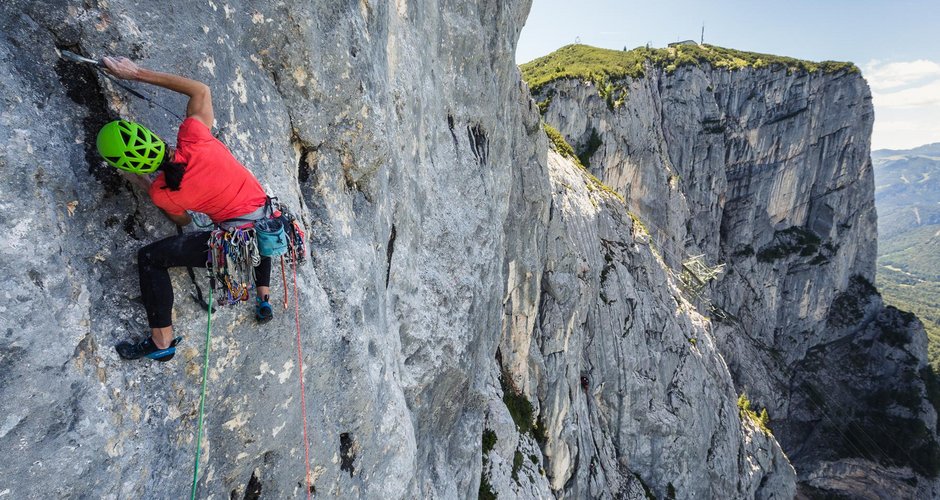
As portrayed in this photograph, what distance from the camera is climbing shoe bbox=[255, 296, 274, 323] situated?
5516 mm

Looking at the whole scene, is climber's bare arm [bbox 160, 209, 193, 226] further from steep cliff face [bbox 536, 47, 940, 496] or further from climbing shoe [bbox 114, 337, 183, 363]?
steep cliff face [bbox 536, 47, 940, 496]

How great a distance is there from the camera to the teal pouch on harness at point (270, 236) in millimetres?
5184

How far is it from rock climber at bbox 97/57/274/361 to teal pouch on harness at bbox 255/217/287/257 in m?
0.37

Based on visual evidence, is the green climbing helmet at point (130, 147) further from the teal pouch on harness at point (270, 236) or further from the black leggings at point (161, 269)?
the teal pouch on harness at point (270, 236)

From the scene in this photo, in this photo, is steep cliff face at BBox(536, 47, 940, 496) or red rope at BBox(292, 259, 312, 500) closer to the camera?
red rope at BBox(292, 259, 312, 500)

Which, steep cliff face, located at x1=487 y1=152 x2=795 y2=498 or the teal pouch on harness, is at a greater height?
the teal pouch on harness

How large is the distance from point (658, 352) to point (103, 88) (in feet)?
112

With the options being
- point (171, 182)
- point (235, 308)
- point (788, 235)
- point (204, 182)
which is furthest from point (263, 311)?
point (788, 235)

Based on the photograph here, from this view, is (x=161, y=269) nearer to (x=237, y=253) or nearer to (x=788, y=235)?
(x=237, y=253)

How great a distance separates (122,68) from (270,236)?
2.06m

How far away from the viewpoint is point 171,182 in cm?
440

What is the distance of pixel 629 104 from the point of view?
61.6 meters

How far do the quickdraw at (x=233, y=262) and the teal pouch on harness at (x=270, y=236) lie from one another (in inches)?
3.0

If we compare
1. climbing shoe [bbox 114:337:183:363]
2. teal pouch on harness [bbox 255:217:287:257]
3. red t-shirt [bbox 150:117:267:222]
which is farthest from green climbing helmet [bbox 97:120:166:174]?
climbing shoe [bbox 114:337:183:363]
